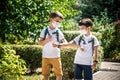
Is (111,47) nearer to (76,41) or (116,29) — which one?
(116,29)

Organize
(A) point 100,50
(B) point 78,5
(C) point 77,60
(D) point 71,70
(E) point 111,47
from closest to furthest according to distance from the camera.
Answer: (C) point 77,60 → (D) point 71,70 → (A) point 100,50 → (E) point 111,47 → (B) point 78,5

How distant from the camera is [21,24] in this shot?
14086 mm

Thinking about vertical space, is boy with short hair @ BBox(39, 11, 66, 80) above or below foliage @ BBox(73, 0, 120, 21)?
below

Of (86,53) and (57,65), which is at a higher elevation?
(86,53)

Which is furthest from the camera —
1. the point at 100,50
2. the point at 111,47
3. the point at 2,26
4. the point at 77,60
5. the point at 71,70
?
the point at 111,47

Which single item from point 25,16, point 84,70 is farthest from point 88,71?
point 25,16

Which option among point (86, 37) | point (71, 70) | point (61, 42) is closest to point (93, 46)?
point (86, 37)

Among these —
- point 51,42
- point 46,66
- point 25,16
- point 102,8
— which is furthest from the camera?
point 102,8

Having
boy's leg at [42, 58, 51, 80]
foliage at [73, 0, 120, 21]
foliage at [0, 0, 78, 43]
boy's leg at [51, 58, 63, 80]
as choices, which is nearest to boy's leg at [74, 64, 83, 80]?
boy's leg at [51, 58, 63, 80]

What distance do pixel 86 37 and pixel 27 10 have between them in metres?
6.82

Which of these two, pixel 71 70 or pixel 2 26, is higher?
pixel 2 26

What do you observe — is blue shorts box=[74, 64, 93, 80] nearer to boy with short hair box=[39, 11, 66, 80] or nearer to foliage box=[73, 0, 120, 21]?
boy with short hair box=[39, 11, 66, 80]

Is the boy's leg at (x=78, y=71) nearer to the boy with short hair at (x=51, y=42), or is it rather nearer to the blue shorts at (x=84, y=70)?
the blue shorts at (x=84, y=70)

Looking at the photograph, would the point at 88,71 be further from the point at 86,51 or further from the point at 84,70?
the point at 86,51
